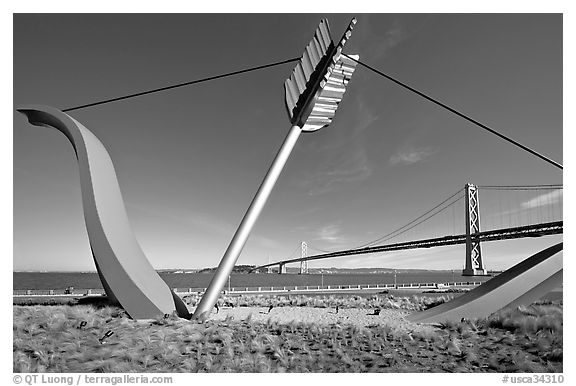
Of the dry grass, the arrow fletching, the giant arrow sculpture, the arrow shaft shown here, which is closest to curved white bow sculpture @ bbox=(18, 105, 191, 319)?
the dry grass

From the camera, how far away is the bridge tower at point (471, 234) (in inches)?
1009

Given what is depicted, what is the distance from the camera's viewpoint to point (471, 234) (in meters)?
27.6

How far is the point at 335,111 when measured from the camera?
21.2 feet

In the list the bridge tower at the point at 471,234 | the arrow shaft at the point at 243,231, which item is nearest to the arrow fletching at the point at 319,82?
the arrow shaft at the point at 243,231

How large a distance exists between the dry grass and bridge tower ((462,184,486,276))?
71.2ft

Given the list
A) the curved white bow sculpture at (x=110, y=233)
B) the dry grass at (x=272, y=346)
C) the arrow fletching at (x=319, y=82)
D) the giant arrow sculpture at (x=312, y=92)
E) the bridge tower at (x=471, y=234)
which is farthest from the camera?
the bridge tower at (x=471, y=234)

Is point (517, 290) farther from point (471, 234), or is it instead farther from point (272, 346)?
point (471, 234)

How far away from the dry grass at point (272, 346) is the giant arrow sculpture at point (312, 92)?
63.0 inches

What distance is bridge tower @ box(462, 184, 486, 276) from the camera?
25625mm

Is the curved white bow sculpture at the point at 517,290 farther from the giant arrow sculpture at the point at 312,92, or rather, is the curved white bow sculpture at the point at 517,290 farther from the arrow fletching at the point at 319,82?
the arrow fletching at the point at 319,82

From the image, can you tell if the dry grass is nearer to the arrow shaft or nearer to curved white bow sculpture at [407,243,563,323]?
curved white bow sculpture at [407,243,563,323]
